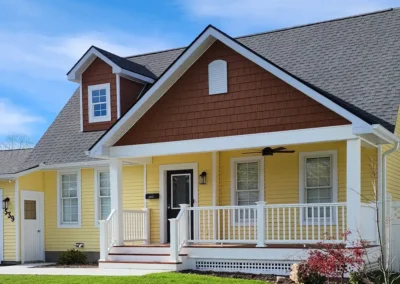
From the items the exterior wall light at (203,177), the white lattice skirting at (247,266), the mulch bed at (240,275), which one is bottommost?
the mulch bed at (240,275)

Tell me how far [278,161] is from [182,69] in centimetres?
368

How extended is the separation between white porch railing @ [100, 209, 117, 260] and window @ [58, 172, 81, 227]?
3.93 m

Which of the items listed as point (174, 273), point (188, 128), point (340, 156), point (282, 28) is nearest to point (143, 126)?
point (188, 128)

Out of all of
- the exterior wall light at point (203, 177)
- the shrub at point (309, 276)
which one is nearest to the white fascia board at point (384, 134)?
the shrub at point (309, 276)

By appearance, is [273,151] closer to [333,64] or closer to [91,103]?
[333,64]

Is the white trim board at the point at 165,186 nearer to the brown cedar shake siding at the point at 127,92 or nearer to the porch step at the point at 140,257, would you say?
the porch step at the point at 140,257

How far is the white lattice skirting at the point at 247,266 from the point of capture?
48.5 feet

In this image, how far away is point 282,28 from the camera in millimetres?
20828

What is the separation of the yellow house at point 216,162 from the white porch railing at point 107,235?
0.13ft

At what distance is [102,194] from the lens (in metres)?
20.4

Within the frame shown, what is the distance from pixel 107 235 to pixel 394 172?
8.08 metres

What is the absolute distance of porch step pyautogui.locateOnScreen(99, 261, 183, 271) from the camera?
15547mm

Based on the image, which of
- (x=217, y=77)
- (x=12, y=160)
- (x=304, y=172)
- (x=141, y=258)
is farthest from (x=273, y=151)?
(x=12, y=160)

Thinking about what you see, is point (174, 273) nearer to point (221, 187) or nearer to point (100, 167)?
point (221, 187)
